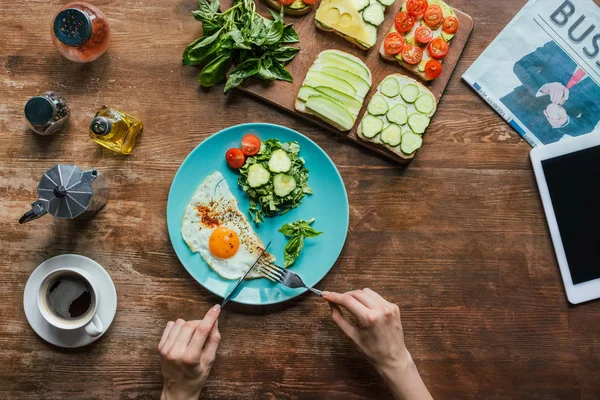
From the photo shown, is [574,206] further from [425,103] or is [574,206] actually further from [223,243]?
[223,243]

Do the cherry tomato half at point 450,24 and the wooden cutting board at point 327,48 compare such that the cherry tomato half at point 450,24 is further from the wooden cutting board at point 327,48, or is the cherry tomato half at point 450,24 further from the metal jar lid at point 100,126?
the metal jar lid at point 100,126

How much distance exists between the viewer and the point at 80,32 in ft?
9.57

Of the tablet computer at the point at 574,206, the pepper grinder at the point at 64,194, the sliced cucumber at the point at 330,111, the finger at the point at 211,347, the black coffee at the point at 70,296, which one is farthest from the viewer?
the tablet computer at the point at 574,206

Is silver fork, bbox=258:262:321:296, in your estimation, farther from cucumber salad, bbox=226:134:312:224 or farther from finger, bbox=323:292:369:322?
cucumber salad, bbox=226:134:312:224

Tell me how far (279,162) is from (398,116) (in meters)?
0.81

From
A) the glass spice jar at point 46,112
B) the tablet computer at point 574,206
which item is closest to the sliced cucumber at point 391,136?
the tablet computer at point 574,206

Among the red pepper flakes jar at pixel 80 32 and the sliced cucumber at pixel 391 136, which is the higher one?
the sliced cucumber at pixel 391 136

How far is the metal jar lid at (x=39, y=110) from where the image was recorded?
294 centimetres

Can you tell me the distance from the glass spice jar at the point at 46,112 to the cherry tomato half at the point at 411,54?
85.5 inches

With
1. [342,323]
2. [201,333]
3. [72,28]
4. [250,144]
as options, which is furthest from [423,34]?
[201,333]

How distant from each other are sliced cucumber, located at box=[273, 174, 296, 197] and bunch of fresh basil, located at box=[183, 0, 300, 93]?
63 centimetres

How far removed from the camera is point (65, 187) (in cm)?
274

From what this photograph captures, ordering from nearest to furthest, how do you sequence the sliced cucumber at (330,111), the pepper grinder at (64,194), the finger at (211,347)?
the pepper grinder at (64,194), the finger at (211,347), the sliced cucumber at (330,111)

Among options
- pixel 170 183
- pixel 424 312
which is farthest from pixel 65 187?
pixel 424 312
